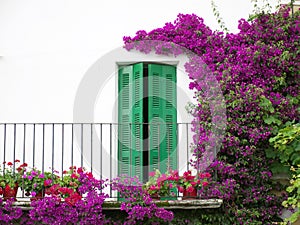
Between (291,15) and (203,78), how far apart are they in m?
1.74

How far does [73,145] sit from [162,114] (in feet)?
4.74

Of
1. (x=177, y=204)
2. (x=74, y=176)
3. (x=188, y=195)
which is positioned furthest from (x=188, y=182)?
(x=74, y=176)

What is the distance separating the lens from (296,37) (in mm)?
9797

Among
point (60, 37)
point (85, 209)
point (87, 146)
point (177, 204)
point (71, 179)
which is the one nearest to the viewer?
point (85, 209)

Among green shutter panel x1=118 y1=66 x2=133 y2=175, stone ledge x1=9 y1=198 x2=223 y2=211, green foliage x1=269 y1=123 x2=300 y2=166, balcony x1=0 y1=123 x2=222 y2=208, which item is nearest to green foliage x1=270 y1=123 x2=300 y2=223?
green foliage x1=269 y1=123 x2=300 y2=166

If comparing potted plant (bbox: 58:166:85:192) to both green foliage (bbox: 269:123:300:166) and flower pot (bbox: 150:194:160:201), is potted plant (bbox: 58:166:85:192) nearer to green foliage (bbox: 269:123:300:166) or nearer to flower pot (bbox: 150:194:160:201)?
flower pot (bbox: 150:194:160:201)

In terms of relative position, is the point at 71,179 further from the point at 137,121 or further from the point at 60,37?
the point at 60,37

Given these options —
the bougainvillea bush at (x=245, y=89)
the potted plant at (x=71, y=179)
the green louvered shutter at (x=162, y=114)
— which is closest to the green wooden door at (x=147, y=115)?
the green louvered shutter at (x=162, y=114)

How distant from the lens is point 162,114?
9891mm

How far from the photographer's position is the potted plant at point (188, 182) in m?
8.76

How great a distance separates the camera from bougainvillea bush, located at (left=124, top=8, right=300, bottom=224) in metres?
9.20

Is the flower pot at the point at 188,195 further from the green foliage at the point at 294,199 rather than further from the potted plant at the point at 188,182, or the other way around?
the green foliage at the point at 294,199

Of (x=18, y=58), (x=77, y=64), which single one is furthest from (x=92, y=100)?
(x=18, y=58)

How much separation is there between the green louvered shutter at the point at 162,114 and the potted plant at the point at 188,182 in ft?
2.62
